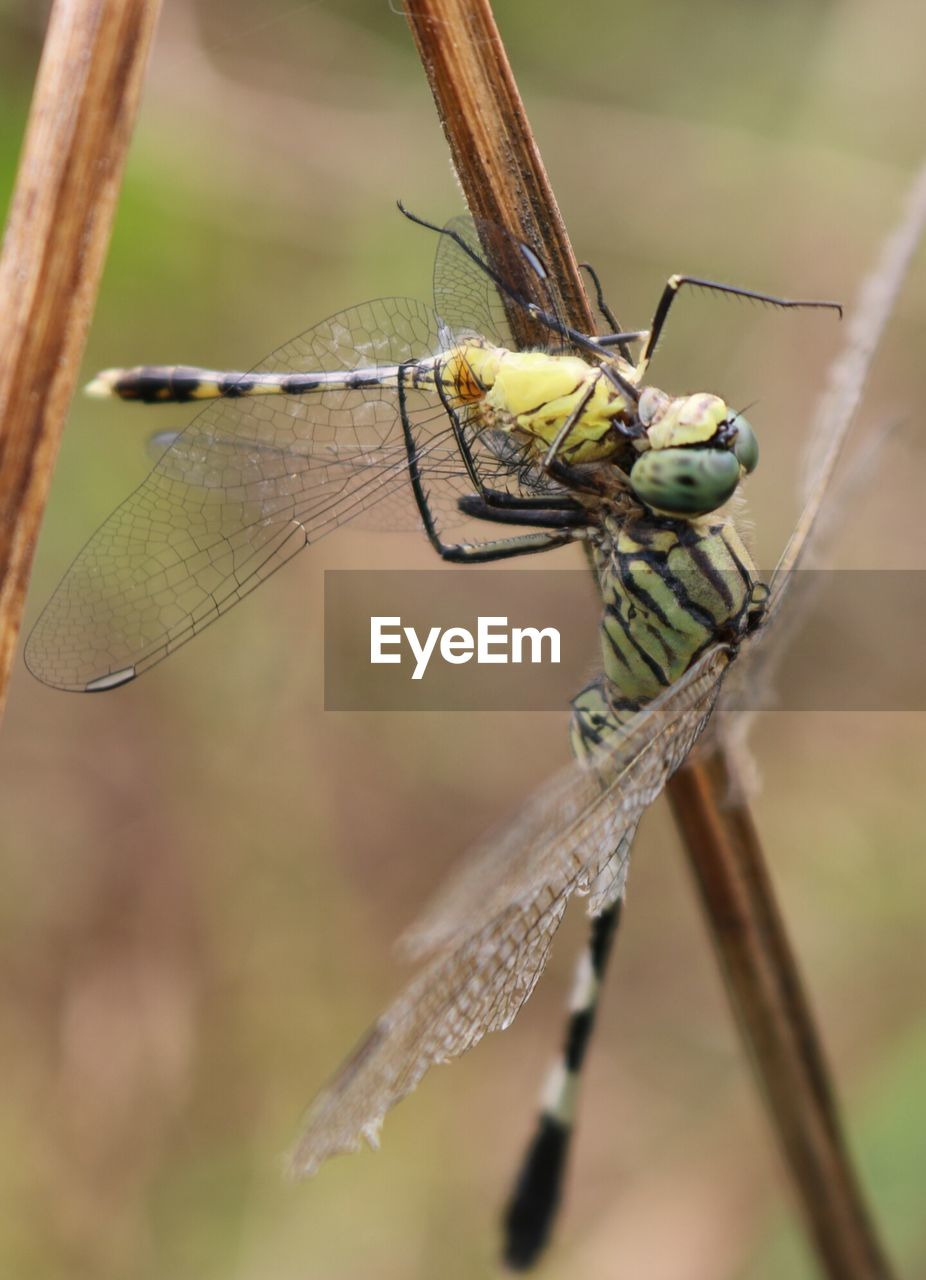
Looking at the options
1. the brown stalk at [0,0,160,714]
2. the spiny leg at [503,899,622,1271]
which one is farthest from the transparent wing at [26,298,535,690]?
the spiny leg at [503,899,622,1271]

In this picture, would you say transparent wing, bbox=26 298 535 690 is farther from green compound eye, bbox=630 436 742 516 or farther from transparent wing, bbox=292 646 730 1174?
transparent wing, bbox=292 646 730 1174

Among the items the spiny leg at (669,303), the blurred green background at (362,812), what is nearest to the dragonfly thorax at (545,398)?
the spiny leg at (669,303)

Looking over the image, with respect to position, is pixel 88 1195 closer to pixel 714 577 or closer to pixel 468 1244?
pixel 468 1244

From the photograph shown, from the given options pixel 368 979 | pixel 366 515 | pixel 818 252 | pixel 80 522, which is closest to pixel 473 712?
pixel 368 979

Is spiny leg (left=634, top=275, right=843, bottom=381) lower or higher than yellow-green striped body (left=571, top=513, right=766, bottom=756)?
higher

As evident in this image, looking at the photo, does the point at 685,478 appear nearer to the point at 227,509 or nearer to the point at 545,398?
the point at 545,398

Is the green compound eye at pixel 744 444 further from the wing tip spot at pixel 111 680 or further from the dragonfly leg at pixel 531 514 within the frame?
the wing tip spot at pixel 111 680
